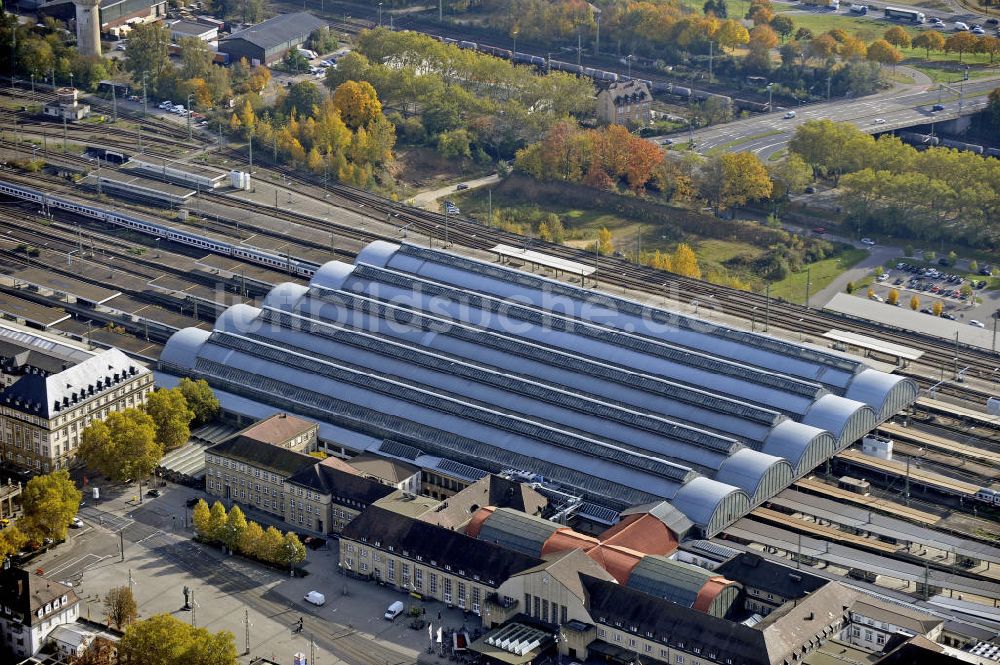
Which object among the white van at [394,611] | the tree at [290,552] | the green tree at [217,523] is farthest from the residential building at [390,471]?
the white van at [394,611]

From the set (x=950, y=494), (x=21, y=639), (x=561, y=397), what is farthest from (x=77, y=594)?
(x=950, y=494)

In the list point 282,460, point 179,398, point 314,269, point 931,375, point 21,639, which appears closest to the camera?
point 21,639

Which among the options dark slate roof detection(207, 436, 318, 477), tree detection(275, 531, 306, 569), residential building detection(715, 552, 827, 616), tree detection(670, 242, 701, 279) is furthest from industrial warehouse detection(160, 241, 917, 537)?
tree detection(670, 242, 701, 279)

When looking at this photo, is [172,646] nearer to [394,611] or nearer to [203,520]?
[394,611]

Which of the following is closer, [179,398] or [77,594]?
[77,594]

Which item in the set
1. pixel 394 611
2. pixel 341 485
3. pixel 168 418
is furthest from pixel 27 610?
pixel 168 418

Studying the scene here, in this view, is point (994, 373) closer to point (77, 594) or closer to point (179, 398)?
point (179, 398)

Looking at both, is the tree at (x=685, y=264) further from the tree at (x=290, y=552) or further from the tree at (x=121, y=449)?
the tree at (x=290, y=552)
